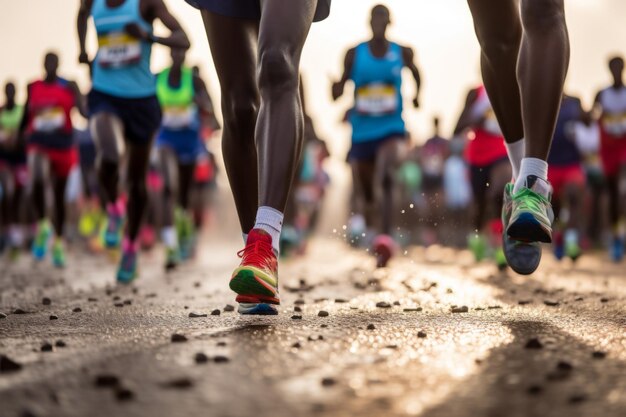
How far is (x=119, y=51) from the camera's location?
6.54 m

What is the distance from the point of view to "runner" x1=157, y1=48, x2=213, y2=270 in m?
9.95

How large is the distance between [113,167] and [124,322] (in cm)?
342

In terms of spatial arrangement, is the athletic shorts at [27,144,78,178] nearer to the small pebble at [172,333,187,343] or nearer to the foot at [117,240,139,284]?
the foot at [117,240,139,284]

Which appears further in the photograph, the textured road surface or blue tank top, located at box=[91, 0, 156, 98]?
blue tank top, located at box=[91, 0, 156, 98]

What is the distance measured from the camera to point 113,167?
6.49m

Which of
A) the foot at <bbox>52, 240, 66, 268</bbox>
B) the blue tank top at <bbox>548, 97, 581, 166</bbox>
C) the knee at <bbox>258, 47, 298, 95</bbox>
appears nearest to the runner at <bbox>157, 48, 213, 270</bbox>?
the foot at <bbox>52, 240, 66, 268</bbox>

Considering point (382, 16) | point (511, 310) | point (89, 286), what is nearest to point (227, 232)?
point (382, 16)

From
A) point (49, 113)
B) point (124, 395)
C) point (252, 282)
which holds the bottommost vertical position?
point (124, 395)

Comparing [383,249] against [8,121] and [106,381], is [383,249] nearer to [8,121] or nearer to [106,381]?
[106,381]

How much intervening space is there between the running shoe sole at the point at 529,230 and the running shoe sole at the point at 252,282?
33.8 inches

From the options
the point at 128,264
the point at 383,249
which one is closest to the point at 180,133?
the point at 383,249

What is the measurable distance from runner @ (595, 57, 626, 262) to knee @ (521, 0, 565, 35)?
8027 millimetres

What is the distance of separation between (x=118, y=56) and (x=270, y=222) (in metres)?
3.91

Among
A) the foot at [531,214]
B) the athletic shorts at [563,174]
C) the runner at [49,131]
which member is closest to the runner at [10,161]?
the runner at [49,131]
